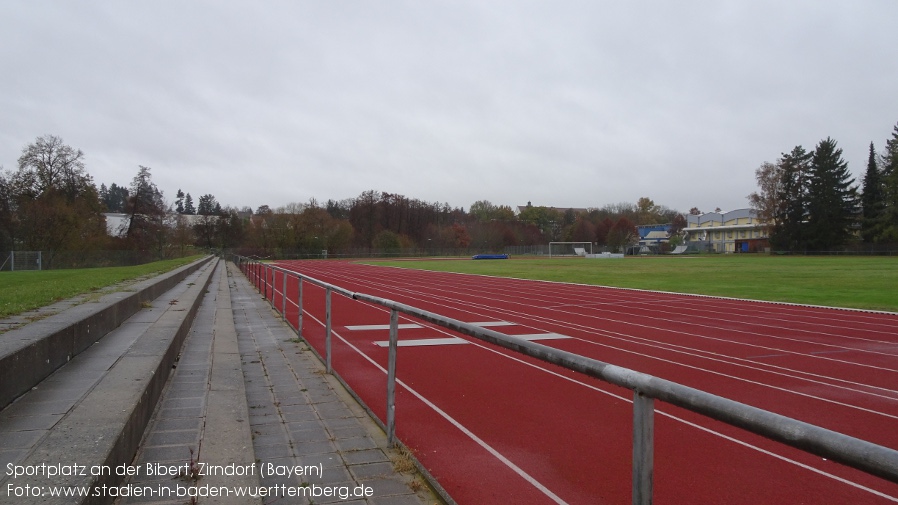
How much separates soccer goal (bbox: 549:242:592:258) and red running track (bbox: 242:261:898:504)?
257 feet

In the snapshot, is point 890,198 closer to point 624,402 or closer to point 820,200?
point 820,200

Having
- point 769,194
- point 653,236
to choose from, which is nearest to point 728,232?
point 653,236

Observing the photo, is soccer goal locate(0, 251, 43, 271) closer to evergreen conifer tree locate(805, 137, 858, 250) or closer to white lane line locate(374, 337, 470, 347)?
white lane line locate(374, 337, 470, 347)

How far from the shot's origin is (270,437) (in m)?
4.30

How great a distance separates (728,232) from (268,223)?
83137mm

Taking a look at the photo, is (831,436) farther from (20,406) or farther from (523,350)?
(20,406)

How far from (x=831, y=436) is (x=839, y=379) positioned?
6.98 meters

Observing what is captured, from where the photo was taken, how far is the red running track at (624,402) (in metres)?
3.67

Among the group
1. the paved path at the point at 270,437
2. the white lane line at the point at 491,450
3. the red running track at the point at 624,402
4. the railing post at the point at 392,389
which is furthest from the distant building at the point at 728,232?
the railing post at the point at 392,389

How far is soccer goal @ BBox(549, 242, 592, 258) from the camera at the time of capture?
297 feet

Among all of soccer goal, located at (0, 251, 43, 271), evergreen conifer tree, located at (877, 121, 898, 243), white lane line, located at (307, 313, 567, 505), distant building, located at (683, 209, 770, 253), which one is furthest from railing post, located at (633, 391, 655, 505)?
distant building, located at (683, 209, 770, 253)

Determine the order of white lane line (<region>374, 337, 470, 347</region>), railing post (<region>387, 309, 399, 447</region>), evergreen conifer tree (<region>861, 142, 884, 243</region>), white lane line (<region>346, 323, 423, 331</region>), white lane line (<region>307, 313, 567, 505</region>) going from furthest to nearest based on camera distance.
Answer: evergreen conifer tree (<region>861, 142, 884, 243</region>) → white lane line (<region>346, 323, 423, 331</region>) → white lane line (<region>374, 337, 470, 347</region>) → railing post (<region>387, 309, 399, 447</region>) → white lane line (<region>307, 313, 567, 505</region>)

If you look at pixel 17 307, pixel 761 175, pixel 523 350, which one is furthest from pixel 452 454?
pixel 761 175

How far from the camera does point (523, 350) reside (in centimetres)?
265
